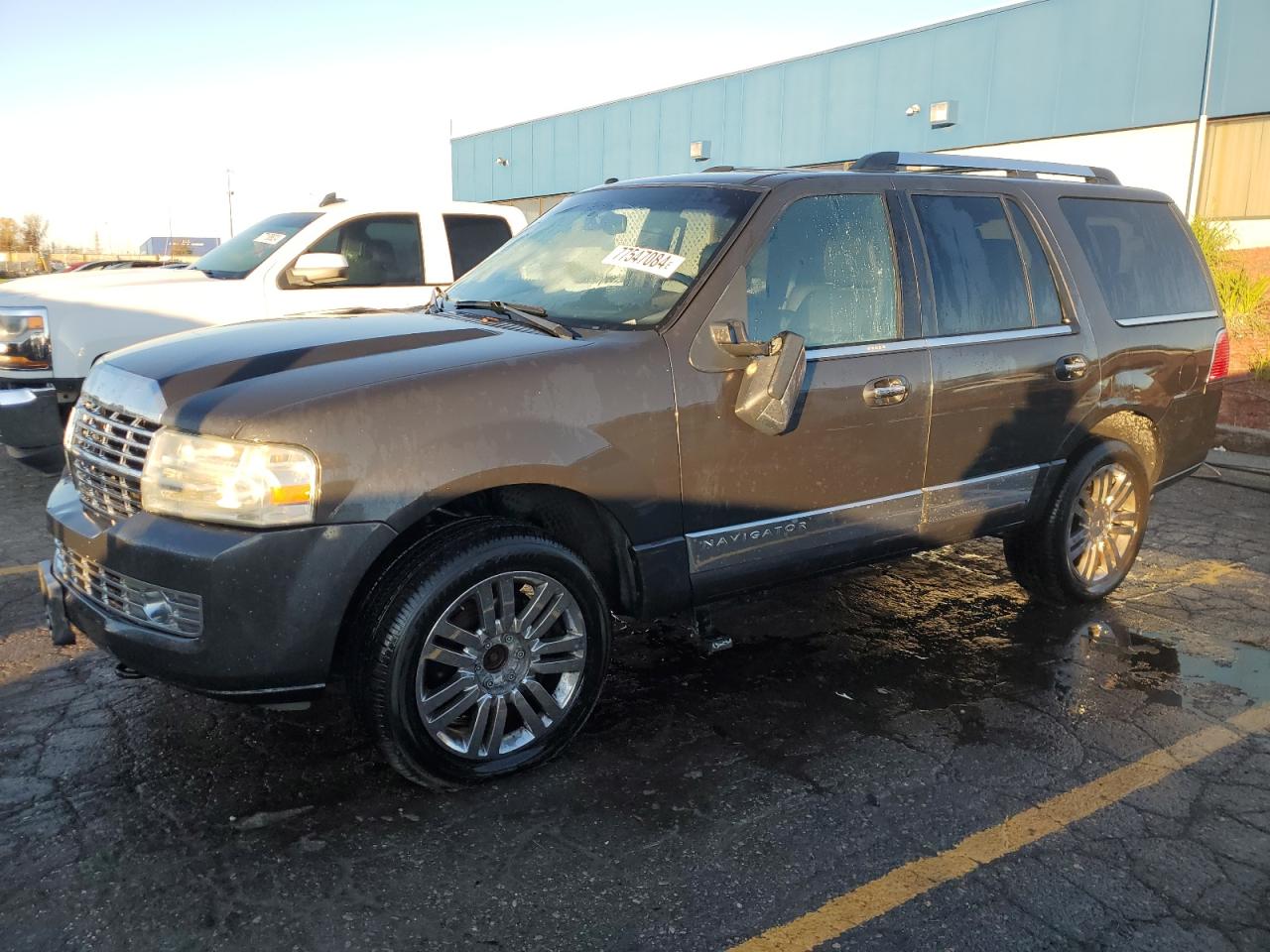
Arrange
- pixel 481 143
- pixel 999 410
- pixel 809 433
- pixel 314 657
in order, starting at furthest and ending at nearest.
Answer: pixel 481 143 → pixel 999 410 → pixel 809 433 → pixel 314 657

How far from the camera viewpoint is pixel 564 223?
4551 mm

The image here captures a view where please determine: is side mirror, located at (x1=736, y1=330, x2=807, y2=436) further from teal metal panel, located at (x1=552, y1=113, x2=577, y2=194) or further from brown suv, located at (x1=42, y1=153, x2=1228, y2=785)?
teal metal panel, located at (x1=552, y1=113, x2=577, y2=194)

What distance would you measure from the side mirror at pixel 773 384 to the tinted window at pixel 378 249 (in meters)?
5.10

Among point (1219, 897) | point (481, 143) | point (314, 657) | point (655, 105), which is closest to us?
point (1219, 897)

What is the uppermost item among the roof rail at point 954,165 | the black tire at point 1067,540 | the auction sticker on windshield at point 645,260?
the roof rail at point 954,165

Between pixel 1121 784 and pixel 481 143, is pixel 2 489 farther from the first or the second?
pixel 481 143

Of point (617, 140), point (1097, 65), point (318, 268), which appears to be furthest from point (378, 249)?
point (617, 140)

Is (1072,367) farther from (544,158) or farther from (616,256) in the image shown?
(544,158)

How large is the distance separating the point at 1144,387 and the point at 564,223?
2.92 meters

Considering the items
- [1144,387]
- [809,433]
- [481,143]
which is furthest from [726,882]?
[481,143]

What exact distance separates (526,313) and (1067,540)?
2.85m

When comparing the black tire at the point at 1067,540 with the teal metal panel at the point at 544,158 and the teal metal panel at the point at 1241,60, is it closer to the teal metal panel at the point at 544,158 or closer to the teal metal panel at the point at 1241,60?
the teal metal panel at the point at 1241,60

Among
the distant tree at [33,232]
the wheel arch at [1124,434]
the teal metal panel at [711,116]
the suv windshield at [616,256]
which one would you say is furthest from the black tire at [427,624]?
the distant tree at [33,232]

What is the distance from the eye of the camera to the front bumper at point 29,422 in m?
6.27
